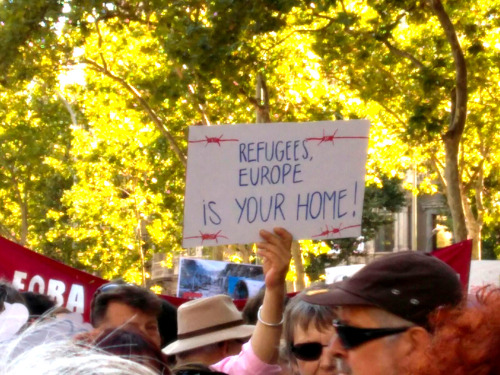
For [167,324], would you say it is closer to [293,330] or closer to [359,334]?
[293,330]

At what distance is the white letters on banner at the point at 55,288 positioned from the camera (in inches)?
263

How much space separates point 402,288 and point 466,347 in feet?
2.36

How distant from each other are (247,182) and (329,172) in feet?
1.04

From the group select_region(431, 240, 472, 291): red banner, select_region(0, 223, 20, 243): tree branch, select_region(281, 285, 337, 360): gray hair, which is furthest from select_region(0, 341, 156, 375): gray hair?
select_region(0, 223, 20, 243): tree branch

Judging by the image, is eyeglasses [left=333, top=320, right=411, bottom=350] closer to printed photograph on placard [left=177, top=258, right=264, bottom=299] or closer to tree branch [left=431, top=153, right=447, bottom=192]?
printed photograph on placard [left=177, top=258, right=264, bottom=299]

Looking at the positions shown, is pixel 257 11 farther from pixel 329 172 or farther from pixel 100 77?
pixel 100 77

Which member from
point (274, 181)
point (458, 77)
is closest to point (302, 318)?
point (274, 181)

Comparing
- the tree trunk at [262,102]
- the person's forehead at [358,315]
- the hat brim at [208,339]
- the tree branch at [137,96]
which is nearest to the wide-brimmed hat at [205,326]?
the hat brim at [208,339]

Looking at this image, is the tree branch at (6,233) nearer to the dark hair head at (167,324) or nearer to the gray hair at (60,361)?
the dark hair head at (167,324)

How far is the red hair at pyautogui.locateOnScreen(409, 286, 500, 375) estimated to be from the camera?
5.85 feet

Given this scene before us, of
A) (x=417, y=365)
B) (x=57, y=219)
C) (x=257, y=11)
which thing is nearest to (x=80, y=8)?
(x=257, y=11)

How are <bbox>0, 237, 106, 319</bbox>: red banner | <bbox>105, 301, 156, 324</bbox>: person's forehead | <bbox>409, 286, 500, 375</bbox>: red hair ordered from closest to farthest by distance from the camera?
<bbox>409, 286, 500, 375</bbox>: red hair
<bbox>105, 301, 156, 324</bbox>: person's forehead
<bbox>0, 237, 106, 319</bbox>: red banner

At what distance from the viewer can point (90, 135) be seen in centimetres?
2584

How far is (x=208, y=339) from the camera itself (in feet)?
13.7
